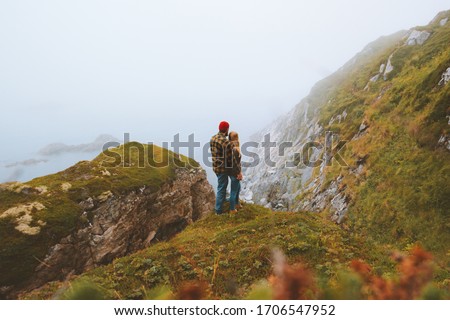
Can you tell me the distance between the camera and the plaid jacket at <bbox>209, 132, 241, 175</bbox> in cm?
1382

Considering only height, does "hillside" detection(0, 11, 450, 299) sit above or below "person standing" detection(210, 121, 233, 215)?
below

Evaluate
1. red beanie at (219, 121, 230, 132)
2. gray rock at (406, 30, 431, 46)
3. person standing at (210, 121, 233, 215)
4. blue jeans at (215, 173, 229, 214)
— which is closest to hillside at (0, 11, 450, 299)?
blue jeans at (215, 173, 229, 214)

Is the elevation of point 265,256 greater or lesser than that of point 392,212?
greater

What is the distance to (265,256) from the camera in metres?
8.66

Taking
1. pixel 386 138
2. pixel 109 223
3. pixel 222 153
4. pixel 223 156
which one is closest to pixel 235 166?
pixel 223 156

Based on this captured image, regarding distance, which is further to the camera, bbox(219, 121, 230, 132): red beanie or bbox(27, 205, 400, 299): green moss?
bbox(219, 121, 230, 132): red beanie

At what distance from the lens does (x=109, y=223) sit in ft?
50.9

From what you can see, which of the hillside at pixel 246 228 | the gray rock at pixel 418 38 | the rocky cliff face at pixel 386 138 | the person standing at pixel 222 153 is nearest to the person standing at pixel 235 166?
the person standing at pixel 222 153

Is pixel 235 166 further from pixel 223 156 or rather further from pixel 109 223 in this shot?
pixel 109 223

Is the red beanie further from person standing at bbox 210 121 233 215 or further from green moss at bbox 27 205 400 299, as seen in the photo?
green moss at bbox 27 205 400 299

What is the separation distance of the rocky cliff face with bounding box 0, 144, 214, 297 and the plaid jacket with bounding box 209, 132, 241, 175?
19.3 ft

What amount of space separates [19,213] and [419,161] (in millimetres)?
23476
